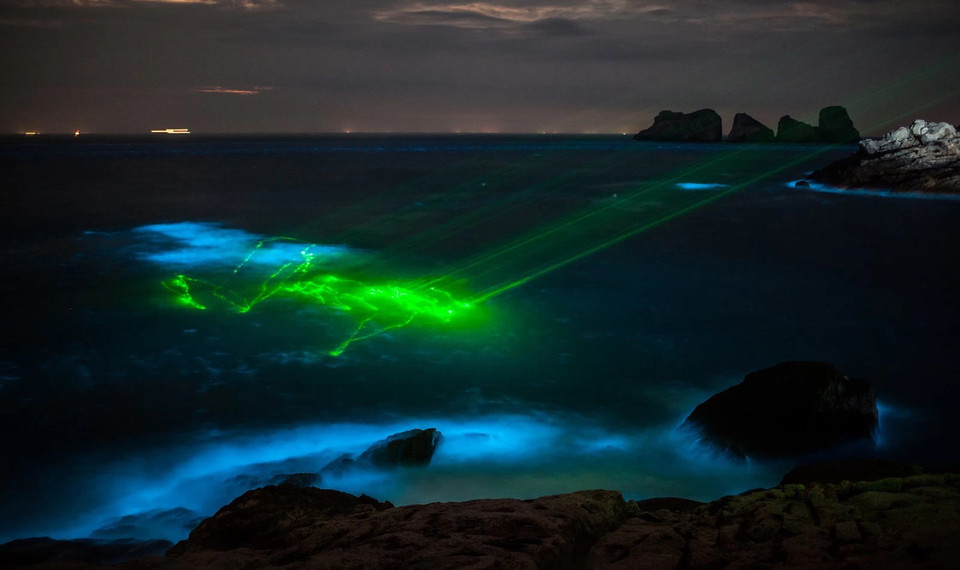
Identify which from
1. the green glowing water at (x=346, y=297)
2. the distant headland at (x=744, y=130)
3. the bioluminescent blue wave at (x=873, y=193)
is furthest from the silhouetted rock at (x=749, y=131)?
the green glowing water at (x=346, y=297)

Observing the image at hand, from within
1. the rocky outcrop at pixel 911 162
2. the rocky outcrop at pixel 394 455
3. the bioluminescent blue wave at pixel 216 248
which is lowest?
the rocky outcrop at pixel 394 455

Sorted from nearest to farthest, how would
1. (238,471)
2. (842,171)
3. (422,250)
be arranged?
(238,471) < (422,250) < (842,171)

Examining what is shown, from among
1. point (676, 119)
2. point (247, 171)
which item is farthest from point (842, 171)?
point (676, 119)

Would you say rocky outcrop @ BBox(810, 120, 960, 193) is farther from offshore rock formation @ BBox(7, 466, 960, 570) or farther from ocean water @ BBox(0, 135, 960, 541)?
offshore rock formation @ BBox(7, 466, 960, 570)

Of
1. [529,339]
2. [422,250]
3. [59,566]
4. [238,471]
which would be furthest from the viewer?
[422,250]

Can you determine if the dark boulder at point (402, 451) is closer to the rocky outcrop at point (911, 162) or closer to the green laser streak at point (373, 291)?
the green laser streak at point (373, 291)

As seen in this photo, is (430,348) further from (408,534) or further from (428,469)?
(408,534)

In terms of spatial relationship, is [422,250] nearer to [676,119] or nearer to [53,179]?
[53,179]
